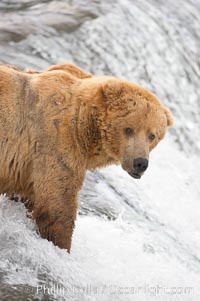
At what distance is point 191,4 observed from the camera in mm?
13266

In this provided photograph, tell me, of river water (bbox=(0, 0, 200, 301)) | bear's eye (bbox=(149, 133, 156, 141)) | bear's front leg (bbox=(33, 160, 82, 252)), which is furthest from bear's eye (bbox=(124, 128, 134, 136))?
river water (bbox=(0, 0, 200, 301))

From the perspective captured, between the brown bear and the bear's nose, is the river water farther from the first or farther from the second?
the bear's nose

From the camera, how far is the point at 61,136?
17.0 feet

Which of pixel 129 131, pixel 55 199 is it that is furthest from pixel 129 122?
pixel 55 199

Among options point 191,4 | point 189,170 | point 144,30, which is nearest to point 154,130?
point 189,170

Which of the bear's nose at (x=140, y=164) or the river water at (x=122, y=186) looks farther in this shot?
the river water at (x=122, y=186)

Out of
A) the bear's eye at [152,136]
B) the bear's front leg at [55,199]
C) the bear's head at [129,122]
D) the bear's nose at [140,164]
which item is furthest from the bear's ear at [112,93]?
the bear's front leg at [55,199]

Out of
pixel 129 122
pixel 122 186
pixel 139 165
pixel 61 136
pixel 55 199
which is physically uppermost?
pixel 129 122

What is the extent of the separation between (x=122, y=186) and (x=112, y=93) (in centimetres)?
264

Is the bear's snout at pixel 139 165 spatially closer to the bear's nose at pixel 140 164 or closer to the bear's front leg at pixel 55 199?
the bear's nose at pixel 140 164

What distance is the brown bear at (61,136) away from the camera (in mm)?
5160

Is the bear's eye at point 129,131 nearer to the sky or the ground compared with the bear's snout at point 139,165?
nearer to the sky

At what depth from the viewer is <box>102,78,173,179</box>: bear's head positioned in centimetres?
520

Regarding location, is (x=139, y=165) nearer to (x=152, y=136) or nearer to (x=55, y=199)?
(x=152, y=136)
